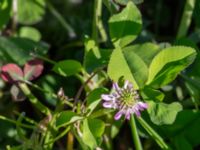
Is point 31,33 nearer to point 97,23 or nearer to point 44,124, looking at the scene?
point 97,23

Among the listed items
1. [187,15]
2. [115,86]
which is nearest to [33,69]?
[115,86]

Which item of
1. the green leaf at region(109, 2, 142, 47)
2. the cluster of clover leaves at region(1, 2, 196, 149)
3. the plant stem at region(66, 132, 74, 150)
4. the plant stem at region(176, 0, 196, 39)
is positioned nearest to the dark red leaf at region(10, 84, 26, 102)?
the cluster of clover leaves at region(1, 2, 196, 149)

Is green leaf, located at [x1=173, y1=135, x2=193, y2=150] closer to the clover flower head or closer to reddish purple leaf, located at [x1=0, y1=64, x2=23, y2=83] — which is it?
the clover flower head

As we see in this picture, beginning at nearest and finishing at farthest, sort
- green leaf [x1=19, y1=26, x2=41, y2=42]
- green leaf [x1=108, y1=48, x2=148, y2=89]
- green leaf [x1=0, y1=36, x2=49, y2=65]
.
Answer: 1. green leaf [x1=108, y1=48, x2=148, y2=89]
2. green leaf [x1=0, y1=36, x2=49, y2=65]
3. green leaf [x1=19, y1=26, x2=41, y2=42]

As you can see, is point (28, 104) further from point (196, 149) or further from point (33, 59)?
point (196, 149)

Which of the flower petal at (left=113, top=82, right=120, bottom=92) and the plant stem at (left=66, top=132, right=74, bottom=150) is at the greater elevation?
the flower petal at (left=113, top=82, right=120, bottom=92)

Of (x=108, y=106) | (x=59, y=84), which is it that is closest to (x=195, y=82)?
(x=108, y=106)

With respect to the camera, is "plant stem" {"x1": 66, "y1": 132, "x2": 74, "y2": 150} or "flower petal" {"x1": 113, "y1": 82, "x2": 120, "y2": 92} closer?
"flower petal" {"x1": 113, "y1": 82, "x2": 120, "y2": 92}
